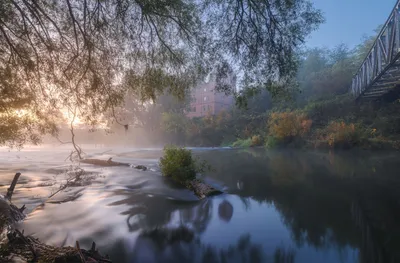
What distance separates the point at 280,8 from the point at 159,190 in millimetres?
8931

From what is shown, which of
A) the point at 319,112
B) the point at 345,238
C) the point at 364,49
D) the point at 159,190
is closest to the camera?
the point at 345,238

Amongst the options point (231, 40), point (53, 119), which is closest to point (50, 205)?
point (53, 119)

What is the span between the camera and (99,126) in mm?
6750

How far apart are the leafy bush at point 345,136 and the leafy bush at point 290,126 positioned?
3746 millimetres

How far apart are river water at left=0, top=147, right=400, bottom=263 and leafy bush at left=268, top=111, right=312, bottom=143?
17.9 m

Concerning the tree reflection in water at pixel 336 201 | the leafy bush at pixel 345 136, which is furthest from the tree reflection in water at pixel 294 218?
the leafy bush at pixel 345 136

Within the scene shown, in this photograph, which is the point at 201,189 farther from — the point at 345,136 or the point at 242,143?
the point at 242,143

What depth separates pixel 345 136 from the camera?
84.8 ft

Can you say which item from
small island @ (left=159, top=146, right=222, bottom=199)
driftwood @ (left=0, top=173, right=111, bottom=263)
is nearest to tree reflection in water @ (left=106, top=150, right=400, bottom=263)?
driftwood @ (left=0, top=173, right=111, bottom=263)

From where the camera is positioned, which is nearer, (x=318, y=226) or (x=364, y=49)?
(x=318, y=226)

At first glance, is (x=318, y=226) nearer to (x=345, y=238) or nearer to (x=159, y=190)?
(x=345, y=238)

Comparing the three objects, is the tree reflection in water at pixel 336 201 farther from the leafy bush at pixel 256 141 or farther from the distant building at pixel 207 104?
the distant building at pixel 207 104

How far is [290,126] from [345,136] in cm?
694

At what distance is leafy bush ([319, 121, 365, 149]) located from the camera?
83.7 feet
